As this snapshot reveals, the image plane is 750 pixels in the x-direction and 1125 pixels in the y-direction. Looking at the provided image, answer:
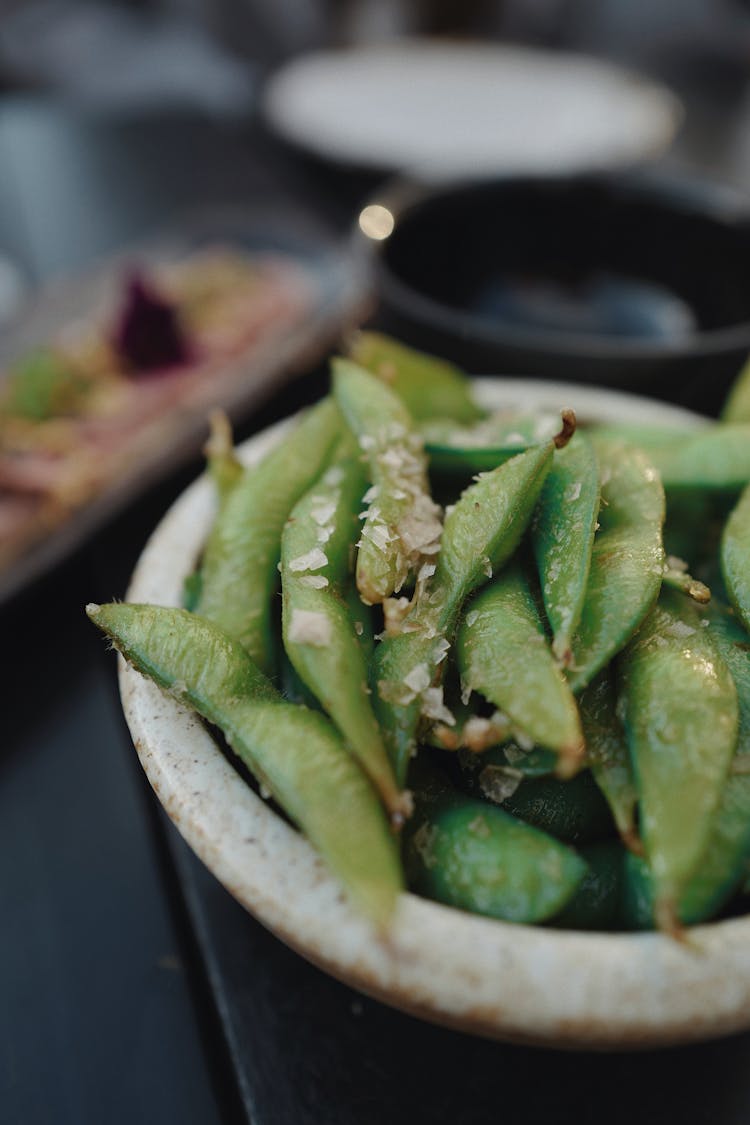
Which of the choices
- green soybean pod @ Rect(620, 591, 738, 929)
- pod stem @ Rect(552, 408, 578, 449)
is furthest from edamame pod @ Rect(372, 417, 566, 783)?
green soybean pod @ Rect(620, 591, 738, 929)

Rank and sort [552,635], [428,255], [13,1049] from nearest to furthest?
[552,635] → [13,1049] → [428,255]

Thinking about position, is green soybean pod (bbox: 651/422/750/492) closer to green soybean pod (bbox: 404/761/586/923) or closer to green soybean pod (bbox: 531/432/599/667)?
green soybean pod (bbox: 531/432/599/667)

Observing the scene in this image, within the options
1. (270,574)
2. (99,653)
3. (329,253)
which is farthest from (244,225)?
(270,574)

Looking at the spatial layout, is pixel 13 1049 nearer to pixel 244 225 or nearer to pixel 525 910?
pixel 525 910

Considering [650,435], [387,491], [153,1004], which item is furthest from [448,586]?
[153,1004]

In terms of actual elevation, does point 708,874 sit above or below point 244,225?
below

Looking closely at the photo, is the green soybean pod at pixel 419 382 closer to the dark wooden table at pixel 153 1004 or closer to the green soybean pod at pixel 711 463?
the green soybean pod at pixel 711 463
